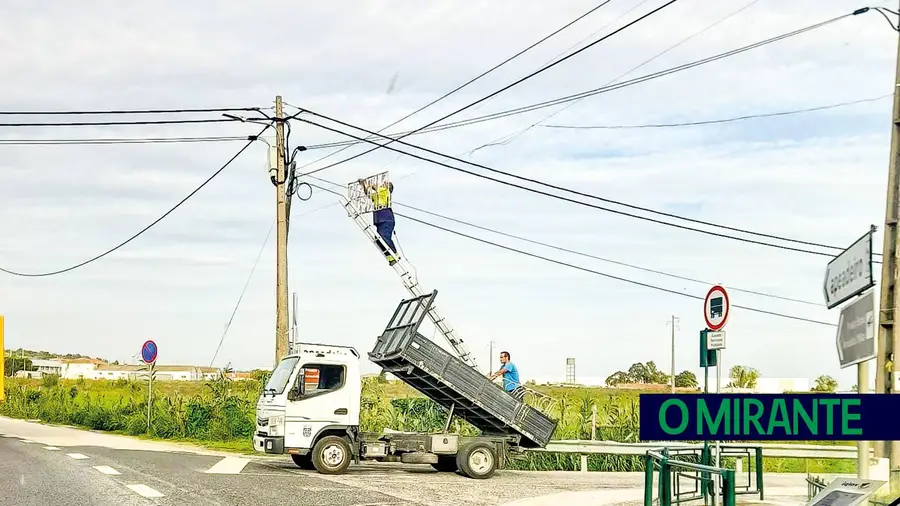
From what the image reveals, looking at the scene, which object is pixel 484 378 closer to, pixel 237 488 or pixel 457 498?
pixel 457 498

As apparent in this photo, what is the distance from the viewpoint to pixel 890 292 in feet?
43.5

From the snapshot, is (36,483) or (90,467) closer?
(36,483)

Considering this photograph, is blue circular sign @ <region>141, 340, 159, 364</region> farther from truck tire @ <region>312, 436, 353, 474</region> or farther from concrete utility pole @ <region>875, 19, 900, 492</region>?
concrete utility pole @ <region>875, 19, 900, 492</region>

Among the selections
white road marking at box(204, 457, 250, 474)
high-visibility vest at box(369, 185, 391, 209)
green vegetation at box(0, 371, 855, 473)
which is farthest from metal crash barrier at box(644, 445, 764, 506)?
high-visibility vest at box(369, 185, 391, 209)

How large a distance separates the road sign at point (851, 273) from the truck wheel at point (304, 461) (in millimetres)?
12170

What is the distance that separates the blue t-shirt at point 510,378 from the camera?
20.7m

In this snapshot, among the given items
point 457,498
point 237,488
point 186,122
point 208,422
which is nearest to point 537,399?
point 457,498

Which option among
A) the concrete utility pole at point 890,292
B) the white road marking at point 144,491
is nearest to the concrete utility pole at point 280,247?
the white road marking at point 144,491

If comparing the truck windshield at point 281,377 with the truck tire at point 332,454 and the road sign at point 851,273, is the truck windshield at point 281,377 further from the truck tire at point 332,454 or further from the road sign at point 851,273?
the road sign at point 851,273

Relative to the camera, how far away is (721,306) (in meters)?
14.3

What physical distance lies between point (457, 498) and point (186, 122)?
711 inches

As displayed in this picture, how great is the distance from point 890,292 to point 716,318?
7.68 feet

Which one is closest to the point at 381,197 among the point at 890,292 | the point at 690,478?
the point at 890,292

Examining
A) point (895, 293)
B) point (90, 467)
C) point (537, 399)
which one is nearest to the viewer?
point (895, 293)
